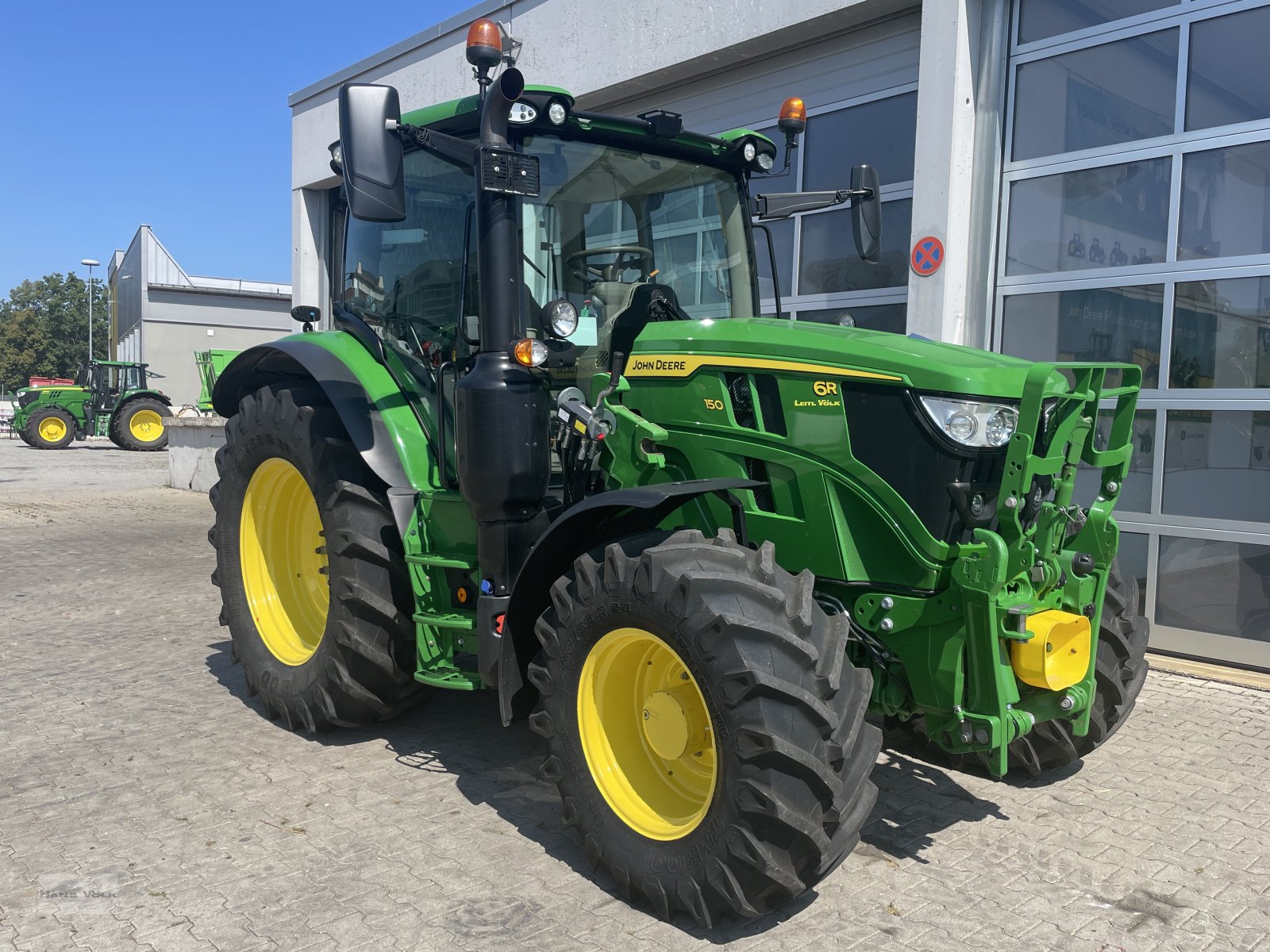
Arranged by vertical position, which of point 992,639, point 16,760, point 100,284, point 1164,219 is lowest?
point 16,760

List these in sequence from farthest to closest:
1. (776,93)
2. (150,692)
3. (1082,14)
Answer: (776,93), (1082,14), (150,692)

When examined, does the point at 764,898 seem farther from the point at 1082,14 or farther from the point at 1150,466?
the point at 1082,14

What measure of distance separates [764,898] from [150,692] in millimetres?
3629

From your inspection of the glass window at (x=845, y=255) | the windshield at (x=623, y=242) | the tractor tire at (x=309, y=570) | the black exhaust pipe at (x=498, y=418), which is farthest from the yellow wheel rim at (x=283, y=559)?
the glass window at (x=845, y=255)

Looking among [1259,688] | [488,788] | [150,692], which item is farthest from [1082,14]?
[150,692]

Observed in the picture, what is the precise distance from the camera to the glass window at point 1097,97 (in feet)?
20.7

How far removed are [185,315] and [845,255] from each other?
39.8 m

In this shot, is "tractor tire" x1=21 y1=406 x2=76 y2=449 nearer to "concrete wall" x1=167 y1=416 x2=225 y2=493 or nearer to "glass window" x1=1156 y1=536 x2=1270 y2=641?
"concrete wall" x1=167 y1=416 x2=225 y2=493

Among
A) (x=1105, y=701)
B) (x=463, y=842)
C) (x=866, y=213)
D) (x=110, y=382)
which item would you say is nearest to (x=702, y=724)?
(x=463, y=842)

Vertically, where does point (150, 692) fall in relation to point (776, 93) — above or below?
below

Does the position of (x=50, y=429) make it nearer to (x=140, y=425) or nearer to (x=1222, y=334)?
(x=140, y=425)

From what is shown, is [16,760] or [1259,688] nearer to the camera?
[16,760]

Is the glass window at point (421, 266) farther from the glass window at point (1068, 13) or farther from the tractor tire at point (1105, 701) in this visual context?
the glass window at point (1068, 13)

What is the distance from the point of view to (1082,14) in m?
6.62
